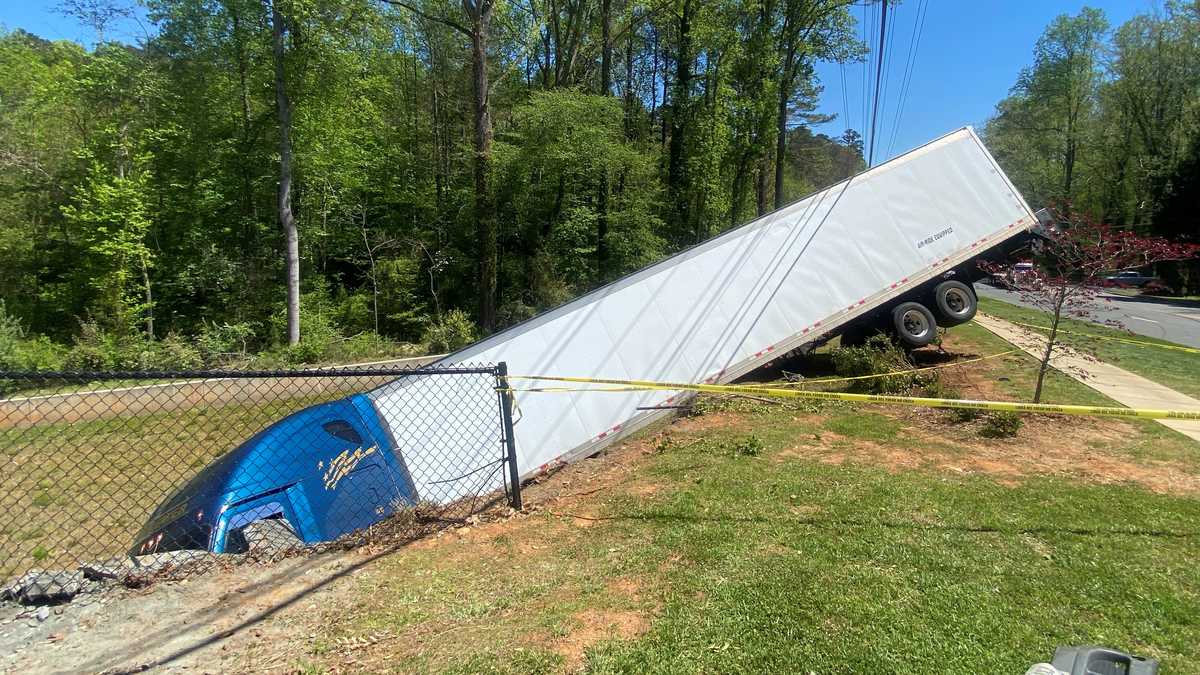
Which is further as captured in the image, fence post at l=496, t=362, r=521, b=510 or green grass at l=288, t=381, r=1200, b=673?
fence post at l=496, t=362, r=521, b=510

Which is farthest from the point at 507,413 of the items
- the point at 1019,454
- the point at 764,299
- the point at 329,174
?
the point at 329,174

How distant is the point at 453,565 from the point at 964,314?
9.80 m

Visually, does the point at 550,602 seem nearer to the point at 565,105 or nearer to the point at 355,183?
the point at 565,105

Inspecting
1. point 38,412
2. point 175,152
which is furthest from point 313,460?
point 175,152

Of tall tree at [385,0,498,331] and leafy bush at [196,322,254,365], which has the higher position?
tall tree at [385,0,498,331]

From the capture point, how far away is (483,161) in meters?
18.1

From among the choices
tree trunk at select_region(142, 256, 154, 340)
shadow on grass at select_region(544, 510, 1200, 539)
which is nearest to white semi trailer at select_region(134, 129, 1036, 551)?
shadow on grass at select_region(544, 510, 1200, 539)

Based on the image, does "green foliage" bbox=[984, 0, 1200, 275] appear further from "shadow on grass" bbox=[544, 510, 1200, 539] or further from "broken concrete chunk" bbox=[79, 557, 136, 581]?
"broken concrete chunk" bbox=[79, 557, 136, 581]

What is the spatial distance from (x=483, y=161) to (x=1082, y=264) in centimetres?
1574

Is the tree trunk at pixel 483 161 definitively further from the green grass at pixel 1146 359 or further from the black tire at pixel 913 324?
the green grass at pixel 1146 359

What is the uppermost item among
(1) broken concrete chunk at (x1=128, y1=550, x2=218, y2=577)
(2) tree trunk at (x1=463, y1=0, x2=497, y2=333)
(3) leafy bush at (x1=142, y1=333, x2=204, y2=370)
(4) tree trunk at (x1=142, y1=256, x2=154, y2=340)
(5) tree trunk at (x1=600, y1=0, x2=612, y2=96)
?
(5) tree trunk at (x1=600, y1=0, x2=612, y2=96)

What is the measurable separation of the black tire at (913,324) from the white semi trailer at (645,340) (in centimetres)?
2

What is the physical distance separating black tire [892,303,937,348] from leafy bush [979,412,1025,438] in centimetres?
298

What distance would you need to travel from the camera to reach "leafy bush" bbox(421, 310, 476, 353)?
1694 cm
